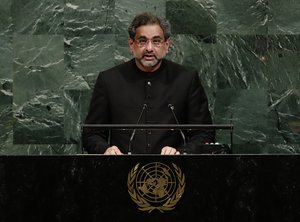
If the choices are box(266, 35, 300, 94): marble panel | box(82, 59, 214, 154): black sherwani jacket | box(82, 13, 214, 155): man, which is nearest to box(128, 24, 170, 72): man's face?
box(82, 13, 214, 155): man

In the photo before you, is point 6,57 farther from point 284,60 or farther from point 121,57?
point 284,60

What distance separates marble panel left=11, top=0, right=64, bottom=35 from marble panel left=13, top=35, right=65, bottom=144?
5cm

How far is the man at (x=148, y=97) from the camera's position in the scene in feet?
13.0

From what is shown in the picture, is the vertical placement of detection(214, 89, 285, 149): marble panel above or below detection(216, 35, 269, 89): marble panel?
below

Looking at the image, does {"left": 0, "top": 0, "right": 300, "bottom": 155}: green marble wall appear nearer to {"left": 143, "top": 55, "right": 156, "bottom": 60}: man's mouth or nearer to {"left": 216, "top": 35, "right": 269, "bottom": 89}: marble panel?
{"left": 216, "top": 35, "right": 269, "bottom": 89}: marble panel

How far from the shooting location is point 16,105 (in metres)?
5.26

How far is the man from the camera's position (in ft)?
13.0

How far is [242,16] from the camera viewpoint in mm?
5289

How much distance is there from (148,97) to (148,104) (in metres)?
0.09

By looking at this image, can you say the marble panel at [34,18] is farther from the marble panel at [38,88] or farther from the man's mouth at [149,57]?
the man's mouth at [149,57]
